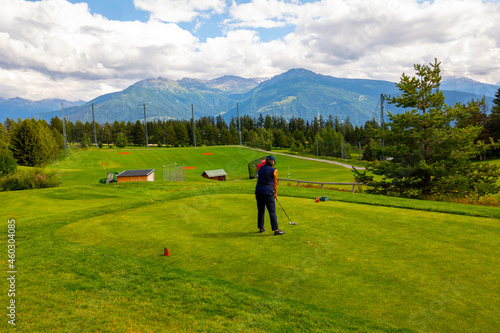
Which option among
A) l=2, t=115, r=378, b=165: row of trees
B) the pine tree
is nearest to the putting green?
the pine tree

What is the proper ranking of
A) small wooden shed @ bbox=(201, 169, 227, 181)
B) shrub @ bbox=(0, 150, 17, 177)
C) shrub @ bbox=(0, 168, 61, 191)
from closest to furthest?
shrub @ bbox=(0, 168, 61, 191)
shrub @ bbox=(0, 150, 17, 177)
small wooden shed @ bbox=(201, 169, 227, 181)

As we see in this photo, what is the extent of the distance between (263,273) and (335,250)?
211 cm

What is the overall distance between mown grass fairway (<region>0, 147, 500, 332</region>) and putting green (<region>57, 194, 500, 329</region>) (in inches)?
1.2

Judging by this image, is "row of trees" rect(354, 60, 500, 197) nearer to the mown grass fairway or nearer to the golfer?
the mown grass fairway

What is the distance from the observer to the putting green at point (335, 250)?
496cm

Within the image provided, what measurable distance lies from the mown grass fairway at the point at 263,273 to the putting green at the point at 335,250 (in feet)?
0.10

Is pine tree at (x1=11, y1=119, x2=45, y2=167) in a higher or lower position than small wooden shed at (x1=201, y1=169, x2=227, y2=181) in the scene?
higher

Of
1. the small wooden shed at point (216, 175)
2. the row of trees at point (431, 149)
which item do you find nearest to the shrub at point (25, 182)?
the small wooden shed at point (216, 175)

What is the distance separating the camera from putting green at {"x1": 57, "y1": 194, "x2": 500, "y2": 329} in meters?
4.96

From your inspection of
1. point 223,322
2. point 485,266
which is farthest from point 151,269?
point 485,266

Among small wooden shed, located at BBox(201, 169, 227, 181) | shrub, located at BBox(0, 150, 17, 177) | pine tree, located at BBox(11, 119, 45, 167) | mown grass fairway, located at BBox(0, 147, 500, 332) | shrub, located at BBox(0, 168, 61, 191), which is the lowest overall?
small wooden shed, located at BBox(201, 169, 227, 181)

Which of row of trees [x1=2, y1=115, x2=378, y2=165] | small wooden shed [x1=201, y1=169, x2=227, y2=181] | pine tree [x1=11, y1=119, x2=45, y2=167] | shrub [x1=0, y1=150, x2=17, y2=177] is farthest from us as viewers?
row of trees [x1=2, y1=115, x2=378, y2=165]

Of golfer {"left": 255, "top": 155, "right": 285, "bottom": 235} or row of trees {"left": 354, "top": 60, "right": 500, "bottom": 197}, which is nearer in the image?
golfer {"left": 255, "top": 155, "right": 285, "bottom": 235}

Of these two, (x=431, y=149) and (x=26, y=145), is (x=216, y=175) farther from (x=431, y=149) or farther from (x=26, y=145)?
(x=26, y=145)
